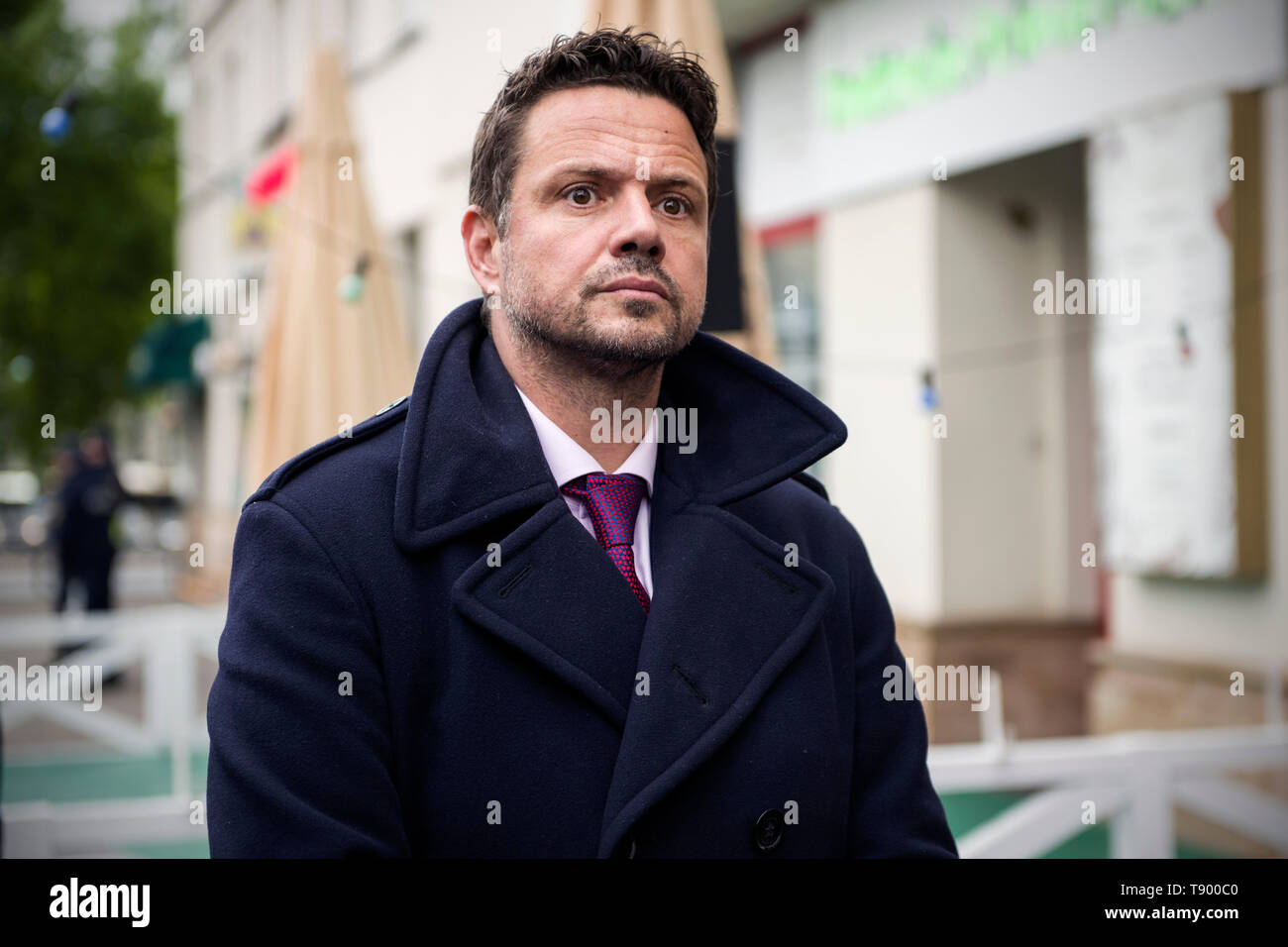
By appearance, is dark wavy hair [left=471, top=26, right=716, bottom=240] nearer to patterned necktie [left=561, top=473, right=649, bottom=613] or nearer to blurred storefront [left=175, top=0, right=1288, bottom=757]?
patterned necktie [left=561, top=473, right=649, bottom=613]

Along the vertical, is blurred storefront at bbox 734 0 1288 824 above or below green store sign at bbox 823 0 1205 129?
below


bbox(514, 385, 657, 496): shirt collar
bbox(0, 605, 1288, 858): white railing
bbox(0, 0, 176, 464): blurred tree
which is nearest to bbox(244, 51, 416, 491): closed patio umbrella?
bbox(0, 605, 1288, 858): white railing

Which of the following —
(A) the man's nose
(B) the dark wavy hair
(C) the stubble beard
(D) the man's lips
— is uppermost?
(B) the dark wavy hair

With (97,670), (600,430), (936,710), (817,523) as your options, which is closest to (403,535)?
(600,430)

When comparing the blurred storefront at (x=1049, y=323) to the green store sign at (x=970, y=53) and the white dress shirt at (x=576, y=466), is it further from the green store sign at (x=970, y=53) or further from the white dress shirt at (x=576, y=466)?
the white dress shirt at (x=576, y=466)

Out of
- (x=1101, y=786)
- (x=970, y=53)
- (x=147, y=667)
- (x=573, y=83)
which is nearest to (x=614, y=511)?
(x=573, y=83)

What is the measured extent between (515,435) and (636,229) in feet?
1.26

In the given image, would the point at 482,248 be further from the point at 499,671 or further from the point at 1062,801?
the point at 1062,801

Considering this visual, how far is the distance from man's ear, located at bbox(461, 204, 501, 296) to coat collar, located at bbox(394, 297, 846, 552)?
0.05 metres

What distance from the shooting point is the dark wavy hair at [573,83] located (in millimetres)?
1979

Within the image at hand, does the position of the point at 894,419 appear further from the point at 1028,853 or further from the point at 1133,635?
the point at 1028,853

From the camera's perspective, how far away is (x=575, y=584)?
1.82 meters

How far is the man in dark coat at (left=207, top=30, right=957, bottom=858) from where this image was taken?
64.6 inches

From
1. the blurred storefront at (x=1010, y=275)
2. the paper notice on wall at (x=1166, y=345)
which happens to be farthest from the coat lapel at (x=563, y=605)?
the paper notice on wall at (x=1166, y=345)
